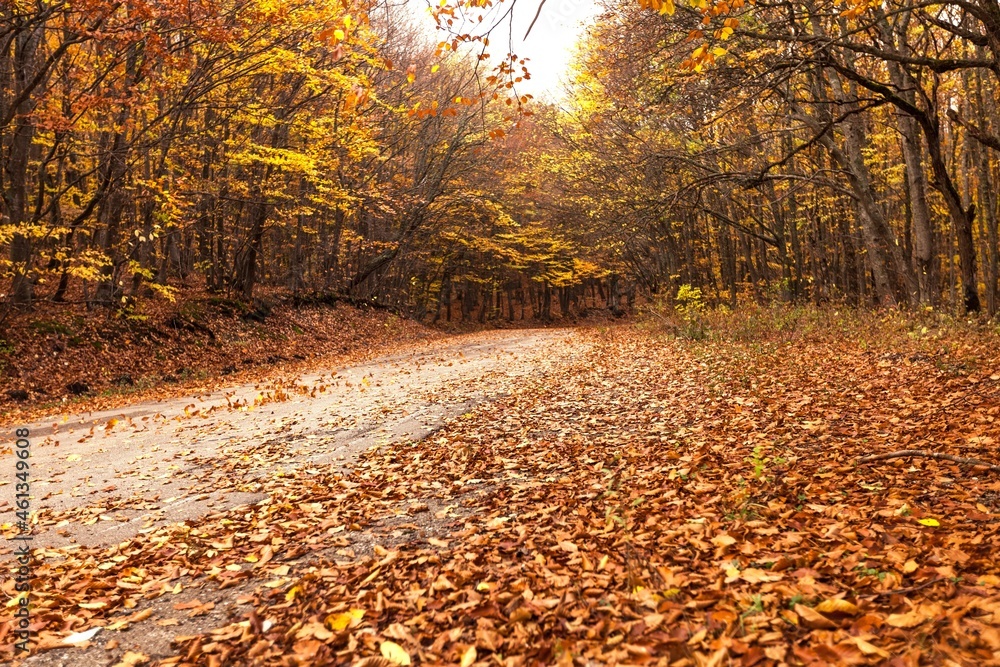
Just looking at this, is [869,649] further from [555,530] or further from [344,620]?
[344,620]

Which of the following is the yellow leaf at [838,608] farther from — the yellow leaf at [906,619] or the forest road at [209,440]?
the forest road at [209,440]

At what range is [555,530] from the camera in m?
4.40

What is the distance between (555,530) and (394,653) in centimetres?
169

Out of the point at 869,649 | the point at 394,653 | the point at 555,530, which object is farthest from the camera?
the point at 555,530

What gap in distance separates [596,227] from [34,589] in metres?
17.7

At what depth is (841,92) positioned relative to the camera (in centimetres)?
1373

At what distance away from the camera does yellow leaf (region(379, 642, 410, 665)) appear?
2.96 m

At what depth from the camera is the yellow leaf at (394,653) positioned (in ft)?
9.73

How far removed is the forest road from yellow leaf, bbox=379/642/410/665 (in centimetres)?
317

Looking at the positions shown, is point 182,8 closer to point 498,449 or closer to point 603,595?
point 498,449

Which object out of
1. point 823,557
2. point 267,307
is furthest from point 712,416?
point 267,307

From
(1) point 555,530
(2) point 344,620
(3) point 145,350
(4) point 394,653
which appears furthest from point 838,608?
(3) point 145,350

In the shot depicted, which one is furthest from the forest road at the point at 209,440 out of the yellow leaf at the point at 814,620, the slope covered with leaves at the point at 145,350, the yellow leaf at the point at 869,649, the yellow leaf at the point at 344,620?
the yellow leaf at the point at 869,649

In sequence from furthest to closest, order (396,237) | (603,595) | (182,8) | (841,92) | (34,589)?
(396,237)
(841,92)
(182,8)
(34,589)
(603,595)
